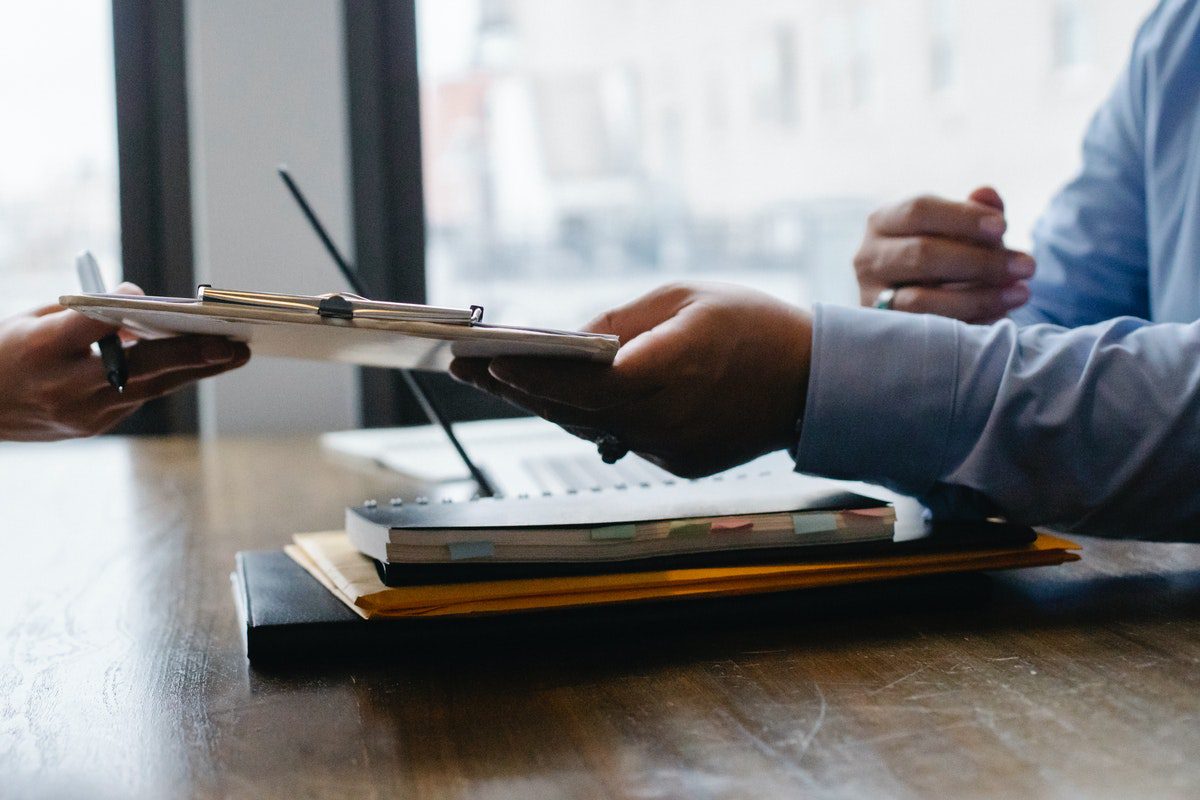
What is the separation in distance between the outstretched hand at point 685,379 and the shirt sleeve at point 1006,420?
2cm

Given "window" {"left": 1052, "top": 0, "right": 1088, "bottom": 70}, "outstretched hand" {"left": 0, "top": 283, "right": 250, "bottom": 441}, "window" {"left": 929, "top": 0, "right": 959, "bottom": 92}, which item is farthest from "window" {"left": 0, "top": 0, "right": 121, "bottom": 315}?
"window" {"left": 1052, "top": 0, "right": 1088, "bottom": 70}

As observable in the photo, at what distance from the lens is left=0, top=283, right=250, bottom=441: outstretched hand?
62cm

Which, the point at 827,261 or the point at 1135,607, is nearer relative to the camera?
the point at 1135,607

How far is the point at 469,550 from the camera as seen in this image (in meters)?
0.47

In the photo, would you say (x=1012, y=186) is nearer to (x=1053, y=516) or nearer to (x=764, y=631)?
(x=1053, y=516)

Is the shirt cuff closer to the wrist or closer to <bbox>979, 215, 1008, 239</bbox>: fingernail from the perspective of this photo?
the wrist

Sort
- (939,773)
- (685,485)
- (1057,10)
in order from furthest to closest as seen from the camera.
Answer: (1057,10), (685,485), (939,773)

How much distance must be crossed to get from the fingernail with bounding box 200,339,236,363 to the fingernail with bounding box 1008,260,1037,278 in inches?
21.0

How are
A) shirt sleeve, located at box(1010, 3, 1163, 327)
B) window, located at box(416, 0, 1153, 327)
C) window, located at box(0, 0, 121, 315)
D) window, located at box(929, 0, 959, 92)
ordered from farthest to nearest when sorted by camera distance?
window, located at box(929, 0, 959, 92), window, located at box(416, 0, 1153, 327), window, located at box(0, 0, 121, 315), shirt sleeve, located at box(1010, 3, 1163, 327)

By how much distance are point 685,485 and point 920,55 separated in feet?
6.20

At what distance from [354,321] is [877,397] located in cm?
29

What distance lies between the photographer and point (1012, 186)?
2.14m

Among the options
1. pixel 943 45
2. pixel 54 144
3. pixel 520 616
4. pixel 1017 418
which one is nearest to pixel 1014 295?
pixel 1017 418

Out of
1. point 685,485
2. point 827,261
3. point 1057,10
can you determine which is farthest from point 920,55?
point 685,485
